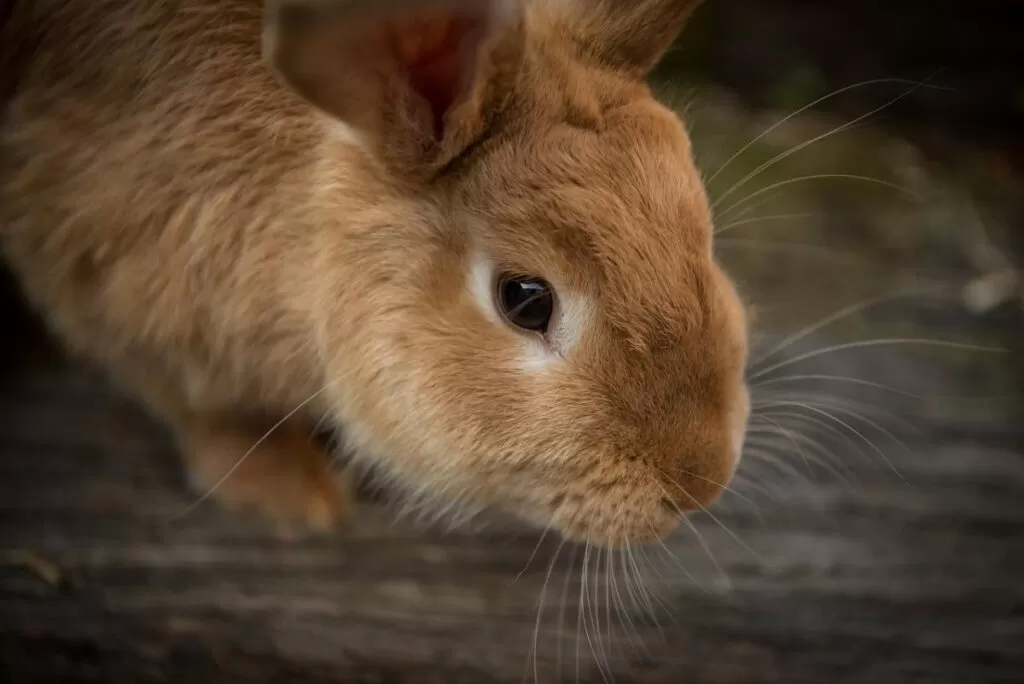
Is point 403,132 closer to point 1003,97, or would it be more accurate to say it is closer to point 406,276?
point 406,276

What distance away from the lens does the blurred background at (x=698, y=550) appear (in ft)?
2.69

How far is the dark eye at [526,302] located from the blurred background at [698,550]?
11.8 inches

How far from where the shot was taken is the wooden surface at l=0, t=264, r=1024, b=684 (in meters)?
0.82

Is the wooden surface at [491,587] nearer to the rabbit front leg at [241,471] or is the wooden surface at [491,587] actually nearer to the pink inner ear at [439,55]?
the rabbit front leg at [241,471]

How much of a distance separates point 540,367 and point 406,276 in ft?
0.43

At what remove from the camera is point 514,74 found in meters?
0.61

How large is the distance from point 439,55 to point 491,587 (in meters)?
0.55

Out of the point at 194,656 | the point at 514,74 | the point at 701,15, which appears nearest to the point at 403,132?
the point at 514,74

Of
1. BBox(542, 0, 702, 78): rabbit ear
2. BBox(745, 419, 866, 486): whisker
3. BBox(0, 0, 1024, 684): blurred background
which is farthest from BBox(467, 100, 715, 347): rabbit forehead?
BBox(745, 419, 866, 486): whisker

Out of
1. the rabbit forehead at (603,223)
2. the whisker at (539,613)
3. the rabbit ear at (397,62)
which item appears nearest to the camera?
the rabbit ear at (397,62)

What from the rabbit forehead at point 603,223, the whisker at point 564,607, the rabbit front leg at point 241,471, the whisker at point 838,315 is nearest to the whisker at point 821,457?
the whisker at point 838,315

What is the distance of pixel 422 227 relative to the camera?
0.65m

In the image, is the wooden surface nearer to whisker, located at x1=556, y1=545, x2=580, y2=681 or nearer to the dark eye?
whisker, located at x1=556, y1=545, x2=580, y2=681

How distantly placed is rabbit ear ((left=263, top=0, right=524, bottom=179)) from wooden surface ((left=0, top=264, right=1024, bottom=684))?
0.46m
